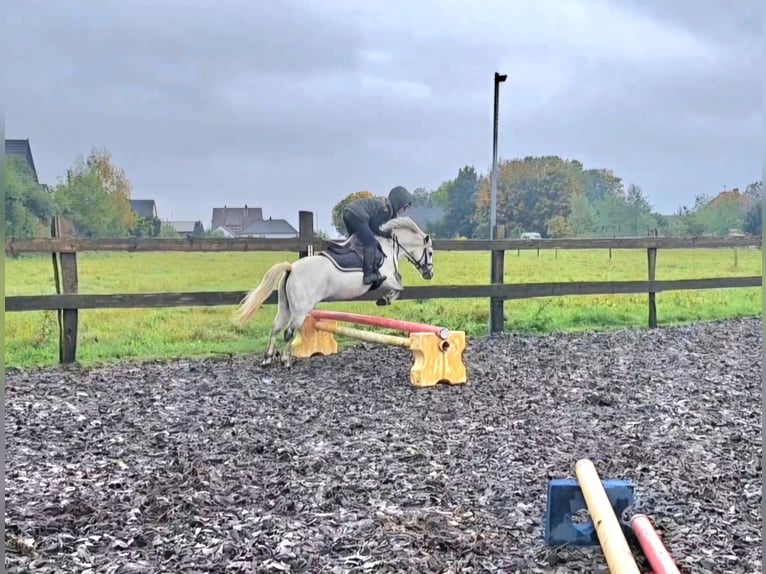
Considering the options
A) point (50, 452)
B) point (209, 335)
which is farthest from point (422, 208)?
point (50, 452)

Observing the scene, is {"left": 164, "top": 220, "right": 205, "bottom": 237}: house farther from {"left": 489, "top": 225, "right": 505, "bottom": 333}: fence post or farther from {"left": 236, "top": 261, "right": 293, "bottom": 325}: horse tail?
{"left": 489, "top": 225, "right": 505, "bottom": 333}: fence post

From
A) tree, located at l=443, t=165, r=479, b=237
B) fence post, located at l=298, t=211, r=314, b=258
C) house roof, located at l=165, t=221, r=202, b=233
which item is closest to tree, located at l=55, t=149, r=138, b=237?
house roof, located at l=165, t=221, r=202, b=233

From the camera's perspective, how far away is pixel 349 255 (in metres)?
5.19

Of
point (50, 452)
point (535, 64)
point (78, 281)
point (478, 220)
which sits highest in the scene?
point (535, 64)

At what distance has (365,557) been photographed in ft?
6.95

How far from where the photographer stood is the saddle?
16.9 feet

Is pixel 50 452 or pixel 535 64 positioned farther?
pixel 535 64

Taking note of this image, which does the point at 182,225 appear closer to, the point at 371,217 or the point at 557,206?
the point at 371,217

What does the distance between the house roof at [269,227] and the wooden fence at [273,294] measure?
0.31m

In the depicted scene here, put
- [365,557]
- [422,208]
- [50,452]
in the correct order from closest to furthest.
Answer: [365,557] < [50,452] < [422,208]

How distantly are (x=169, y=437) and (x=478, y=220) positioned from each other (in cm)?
530

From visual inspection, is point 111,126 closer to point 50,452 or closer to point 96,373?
point 96,373

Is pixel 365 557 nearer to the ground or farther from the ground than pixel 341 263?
nearer to the ground

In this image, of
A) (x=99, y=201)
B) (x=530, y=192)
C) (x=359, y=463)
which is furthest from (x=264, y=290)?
(x=530, y=192)
